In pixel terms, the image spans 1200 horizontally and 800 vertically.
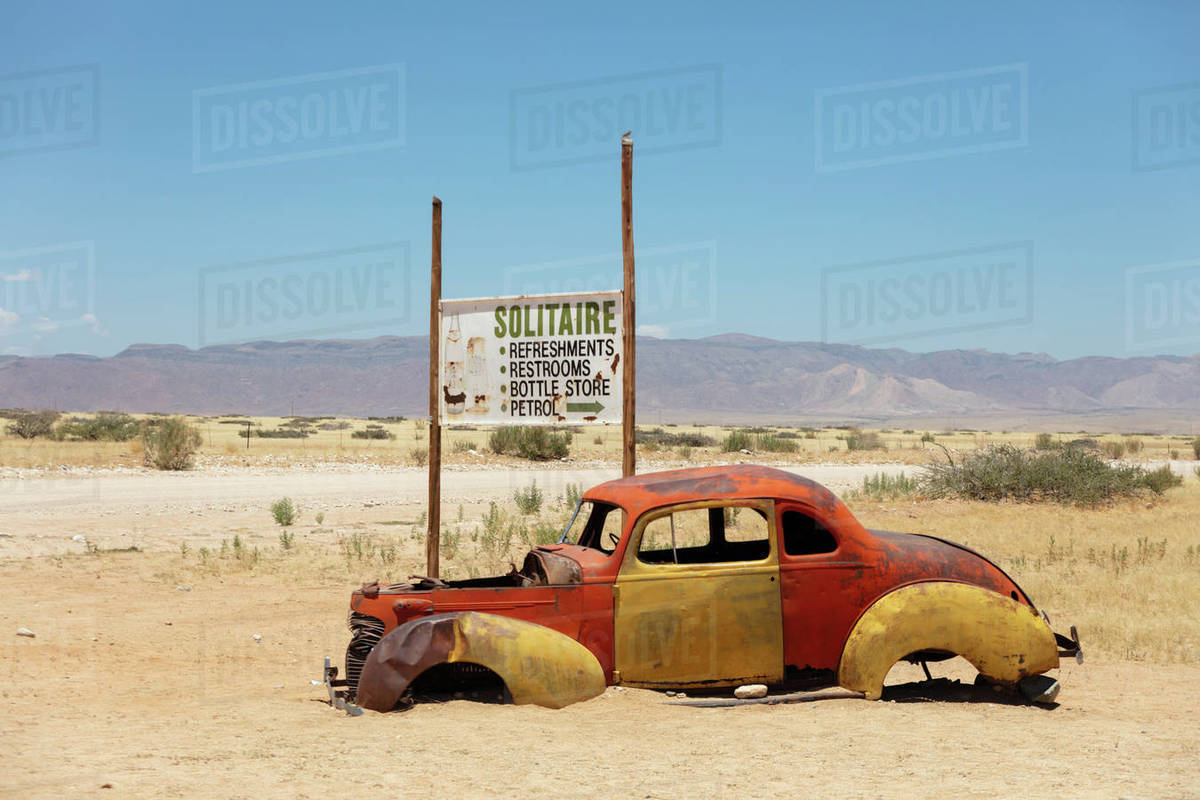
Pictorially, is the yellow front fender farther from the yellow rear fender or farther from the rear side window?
the yellow rear fender

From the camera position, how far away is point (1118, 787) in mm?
5188

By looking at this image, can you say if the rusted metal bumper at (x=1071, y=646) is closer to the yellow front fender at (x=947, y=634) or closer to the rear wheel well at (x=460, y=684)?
the yellow front fender at (x=947, y=634)

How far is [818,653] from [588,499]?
193 centimetres

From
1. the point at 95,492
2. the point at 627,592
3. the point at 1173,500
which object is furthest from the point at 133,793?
the point at 1173,500

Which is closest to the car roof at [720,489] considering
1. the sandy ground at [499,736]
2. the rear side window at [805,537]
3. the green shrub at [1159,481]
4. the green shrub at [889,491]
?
the rear side window at [805,537]

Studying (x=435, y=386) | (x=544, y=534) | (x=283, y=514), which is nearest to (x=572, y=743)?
(x=435, y=386)

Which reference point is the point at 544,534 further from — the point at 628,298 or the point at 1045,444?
the point at 1045,444

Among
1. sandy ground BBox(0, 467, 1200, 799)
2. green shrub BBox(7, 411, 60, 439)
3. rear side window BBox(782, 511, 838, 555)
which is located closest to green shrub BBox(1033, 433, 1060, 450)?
sandy ground BBox(0, 467, 1200, 799)

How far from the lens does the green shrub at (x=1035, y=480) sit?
21703mm

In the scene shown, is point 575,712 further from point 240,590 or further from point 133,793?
point 240,590

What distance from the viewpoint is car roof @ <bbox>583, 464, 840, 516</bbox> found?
6.89 meters

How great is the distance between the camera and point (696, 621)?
22.2 ft

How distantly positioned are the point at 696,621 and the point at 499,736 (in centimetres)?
154

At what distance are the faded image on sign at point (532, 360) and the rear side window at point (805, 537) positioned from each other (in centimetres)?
265
